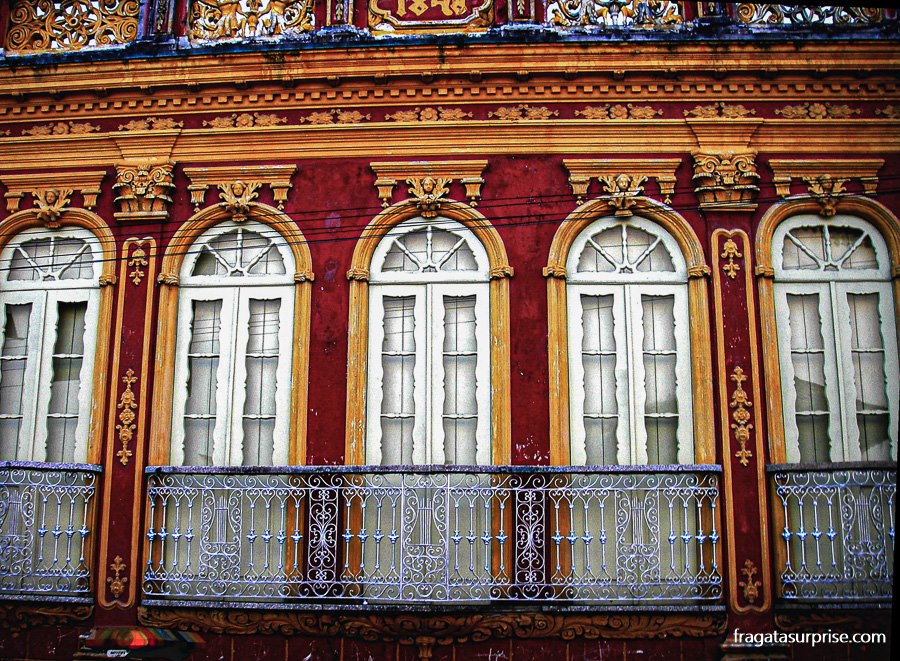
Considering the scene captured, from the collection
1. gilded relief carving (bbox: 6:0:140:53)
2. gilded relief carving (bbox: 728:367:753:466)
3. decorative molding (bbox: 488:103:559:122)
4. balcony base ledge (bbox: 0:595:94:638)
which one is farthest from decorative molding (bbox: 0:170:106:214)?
gilded relief carving (bbox: 728:367:753:466)

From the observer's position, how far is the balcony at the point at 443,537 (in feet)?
25.1

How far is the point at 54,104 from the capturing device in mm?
9172

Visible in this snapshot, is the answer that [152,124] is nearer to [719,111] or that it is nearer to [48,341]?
[48,341]

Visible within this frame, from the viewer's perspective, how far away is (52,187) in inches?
357

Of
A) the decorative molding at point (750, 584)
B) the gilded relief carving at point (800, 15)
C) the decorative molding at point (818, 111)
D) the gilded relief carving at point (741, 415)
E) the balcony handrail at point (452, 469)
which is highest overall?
the gilded relief carving at point (800, 15)

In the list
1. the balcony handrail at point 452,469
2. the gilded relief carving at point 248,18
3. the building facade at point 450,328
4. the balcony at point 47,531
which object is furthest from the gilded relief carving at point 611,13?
the balcony at point 47,531

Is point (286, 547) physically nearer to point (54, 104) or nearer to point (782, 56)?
point (54, 104)

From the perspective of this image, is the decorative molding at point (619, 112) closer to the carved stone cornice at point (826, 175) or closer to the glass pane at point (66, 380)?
the carved stone cornice at point (826, 175)

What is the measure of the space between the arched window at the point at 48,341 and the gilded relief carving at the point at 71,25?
2.16 meters

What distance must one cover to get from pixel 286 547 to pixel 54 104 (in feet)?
17.8

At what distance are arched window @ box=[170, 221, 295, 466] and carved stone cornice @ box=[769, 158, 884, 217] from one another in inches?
201

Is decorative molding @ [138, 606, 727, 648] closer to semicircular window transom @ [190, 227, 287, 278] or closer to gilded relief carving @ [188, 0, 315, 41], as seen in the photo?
semicircular window transom @ [190, 227, 287, 278]

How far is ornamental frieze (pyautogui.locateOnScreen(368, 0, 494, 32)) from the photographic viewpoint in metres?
9.07

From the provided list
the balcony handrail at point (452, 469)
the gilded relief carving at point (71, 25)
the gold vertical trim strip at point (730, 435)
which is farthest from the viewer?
the gilded relief carving at point (71, 25)
